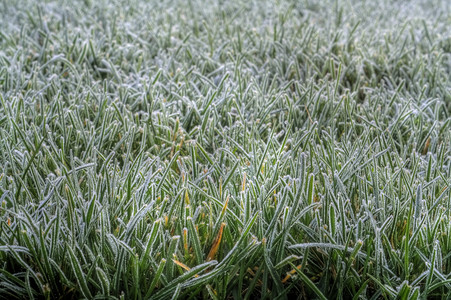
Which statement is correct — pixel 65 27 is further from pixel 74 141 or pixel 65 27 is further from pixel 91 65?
pixel 74 141

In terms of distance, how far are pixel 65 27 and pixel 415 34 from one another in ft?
6.06

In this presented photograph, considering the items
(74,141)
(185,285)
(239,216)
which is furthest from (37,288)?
(74,141)

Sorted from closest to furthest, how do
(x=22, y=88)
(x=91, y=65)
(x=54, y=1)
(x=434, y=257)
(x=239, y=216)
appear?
(x=434, y=257), (x=239, y=216), (x=22, y=88), (x=91, y=65), (x=54, y=1)

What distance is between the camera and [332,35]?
2621mm

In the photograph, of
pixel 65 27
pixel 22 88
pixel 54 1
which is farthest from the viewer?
pixel 54 1

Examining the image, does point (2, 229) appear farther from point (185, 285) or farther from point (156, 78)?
point (156, 78)

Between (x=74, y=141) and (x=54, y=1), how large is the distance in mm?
1938

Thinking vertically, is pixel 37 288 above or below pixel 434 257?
below

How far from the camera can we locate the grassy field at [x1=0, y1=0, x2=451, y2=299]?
1.08m

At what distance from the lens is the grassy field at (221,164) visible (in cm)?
108

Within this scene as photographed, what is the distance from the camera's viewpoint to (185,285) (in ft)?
3.36

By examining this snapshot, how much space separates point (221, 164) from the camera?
146 centimetres

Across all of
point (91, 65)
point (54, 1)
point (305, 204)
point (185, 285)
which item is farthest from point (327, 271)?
point (54, 1)

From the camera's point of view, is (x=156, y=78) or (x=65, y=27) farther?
(x=65, y=27)
